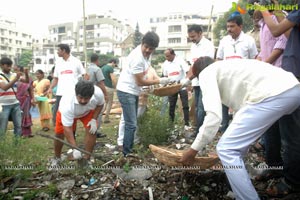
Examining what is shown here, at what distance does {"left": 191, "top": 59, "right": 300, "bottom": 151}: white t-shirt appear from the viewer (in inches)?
84.0

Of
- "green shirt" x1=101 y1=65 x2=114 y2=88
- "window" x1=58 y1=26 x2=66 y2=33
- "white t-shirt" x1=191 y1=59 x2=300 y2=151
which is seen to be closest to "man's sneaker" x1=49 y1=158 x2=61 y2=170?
"white t-shirt" x1=191 y1=59 x2=300 y2=151

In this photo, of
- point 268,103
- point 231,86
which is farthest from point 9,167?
point 268,103

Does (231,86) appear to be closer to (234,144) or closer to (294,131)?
(234,144)

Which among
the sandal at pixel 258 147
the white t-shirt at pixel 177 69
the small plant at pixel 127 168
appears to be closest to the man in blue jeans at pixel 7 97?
the small plant at pixel 127 168

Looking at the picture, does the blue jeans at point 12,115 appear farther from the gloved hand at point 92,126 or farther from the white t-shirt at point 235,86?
the white t-shirt at point 235,86

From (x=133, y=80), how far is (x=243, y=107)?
1995mm

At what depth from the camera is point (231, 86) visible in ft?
7.62

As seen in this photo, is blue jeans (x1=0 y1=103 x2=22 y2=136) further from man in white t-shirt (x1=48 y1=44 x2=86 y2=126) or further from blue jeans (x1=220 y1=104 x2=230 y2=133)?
blue jeans (x1=220 y1=104 x2=230 y2=133)

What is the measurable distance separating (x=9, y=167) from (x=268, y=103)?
2.65 meters

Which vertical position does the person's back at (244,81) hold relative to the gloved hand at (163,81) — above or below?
above

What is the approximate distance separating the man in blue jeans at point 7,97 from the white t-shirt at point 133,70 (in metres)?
2.39

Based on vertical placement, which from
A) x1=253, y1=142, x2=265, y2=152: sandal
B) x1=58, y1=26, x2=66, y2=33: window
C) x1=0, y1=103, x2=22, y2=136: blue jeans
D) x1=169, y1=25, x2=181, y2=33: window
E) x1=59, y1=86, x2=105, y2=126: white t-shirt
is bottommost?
x1=253, y1=142, x2=265, y2=152: sandal

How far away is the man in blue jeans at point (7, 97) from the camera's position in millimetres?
5105

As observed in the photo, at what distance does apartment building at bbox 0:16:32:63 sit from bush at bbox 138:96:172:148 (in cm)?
6649
